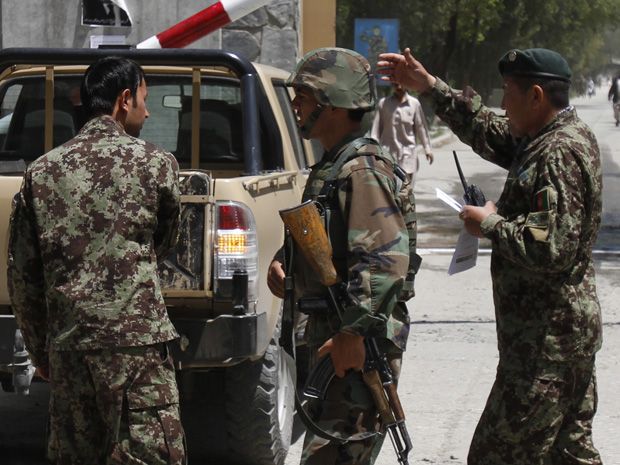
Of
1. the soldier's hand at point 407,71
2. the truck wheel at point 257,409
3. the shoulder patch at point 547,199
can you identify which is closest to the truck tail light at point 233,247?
the truck wheel at point 257,409

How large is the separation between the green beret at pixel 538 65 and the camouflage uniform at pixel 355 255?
0.47 meters

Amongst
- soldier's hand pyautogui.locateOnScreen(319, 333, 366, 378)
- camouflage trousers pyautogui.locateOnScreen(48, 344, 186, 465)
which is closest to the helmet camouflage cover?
soldier's hand pyautogui.locateOnScreen(319, 333, 366, 378)

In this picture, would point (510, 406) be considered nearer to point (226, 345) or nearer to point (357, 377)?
point (357, 377)

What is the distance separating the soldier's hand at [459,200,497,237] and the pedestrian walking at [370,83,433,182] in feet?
29.7

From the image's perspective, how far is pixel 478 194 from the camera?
174 inches

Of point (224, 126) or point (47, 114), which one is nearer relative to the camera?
point (47, 114)

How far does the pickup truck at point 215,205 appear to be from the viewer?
→ 17.7ft

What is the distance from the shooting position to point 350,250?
4074 millimetres

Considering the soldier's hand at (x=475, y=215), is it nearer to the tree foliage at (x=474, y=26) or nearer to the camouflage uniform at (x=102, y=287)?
the camouflage uniform at (x=102, y=287)

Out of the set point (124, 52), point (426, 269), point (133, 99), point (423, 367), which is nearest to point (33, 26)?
point (426, 269)

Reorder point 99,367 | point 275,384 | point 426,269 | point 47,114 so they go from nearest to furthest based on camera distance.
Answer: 1. point 99,367
2. point 275,384
3. point 47,114
4. point 426,269

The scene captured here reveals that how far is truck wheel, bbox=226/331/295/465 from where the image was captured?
5.79 metres

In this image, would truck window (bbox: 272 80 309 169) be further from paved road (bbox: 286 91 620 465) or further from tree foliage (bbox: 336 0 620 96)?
tree foliage (bbox: 336 0 620 96)

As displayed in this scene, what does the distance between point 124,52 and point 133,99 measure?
1.91 m
